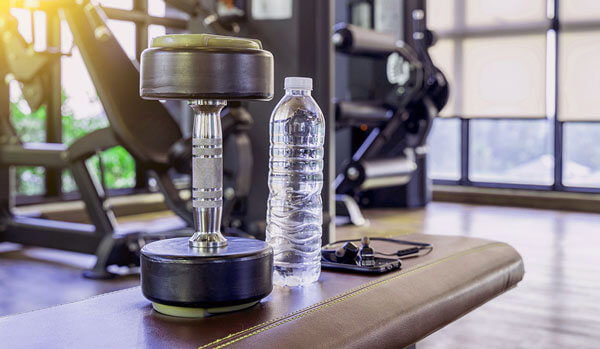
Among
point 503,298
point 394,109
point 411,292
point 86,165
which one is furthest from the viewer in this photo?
point 394,109

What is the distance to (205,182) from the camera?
1104 mm

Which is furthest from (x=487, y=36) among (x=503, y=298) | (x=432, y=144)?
(x=503, y=298)

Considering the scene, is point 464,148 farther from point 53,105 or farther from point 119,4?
point 53,105

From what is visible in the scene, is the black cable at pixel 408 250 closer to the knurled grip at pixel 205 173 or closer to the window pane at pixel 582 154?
the knurled grip at pixel 205 173

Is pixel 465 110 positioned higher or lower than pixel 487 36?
lower

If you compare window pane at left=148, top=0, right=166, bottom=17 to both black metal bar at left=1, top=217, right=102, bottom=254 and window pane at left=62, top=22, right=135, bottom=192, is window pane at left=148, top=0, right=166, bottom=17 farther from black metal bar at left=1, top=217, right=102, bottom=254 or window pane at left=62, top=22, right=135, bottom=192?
black metal bar at left=1, top=217, right=102, bottom=254

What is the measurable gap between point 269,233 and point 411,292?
274 mm

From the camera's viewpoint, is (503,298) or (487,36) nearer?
(503,298)

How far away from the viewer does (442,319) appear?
1307mm

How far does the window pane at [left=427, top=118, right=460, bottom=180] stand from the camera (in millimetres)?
6738

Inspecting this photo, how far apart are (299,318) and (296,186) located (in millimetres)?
357

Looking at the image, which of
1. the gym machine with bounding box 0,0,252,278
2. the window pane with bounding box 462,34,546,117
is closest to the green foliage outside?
the gym machine with bounding box 0,0,252,278

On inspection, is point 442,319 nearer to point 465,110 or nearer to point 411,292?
point 411,292

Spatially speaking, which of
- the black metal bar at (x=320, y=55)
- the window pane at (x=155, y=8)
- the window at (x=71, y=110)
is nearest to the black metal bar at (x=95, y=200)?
the black metal bar at (x=320, y=55)
